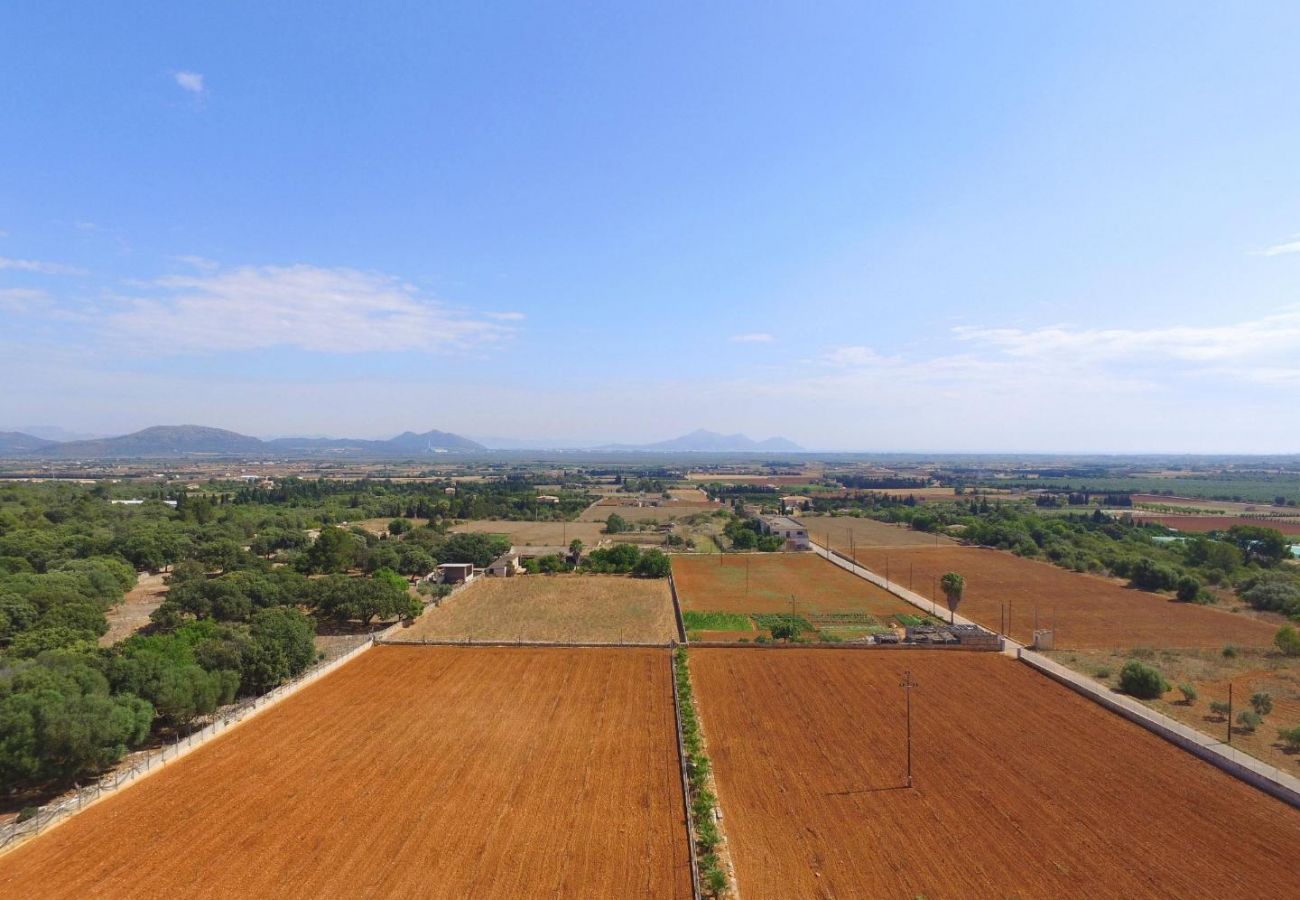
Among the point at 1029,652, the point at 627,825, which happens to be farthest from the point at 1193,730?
the point at 627,825

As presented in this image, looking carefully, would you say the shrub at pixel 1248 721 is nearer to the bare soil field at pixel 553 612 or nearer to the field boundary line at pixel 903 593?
the field boundary line at pixel 903 593

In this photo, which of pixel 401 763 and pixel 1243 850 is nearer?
pixel 1243 850

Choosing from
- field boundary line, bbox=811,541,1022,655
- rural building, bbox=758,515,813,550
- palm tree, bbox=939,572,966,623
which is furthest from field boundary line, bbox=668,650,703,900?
rural building, bbox=758,515,813,550

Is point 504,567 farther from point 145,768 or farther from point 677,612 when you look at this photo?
point 145,768

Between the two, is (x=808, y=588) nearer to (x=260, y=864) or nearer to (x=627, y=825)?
(x=627, y=825)

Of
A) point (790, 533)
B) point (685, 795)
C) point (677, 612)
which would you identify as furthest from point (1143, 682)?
point (790, 533)

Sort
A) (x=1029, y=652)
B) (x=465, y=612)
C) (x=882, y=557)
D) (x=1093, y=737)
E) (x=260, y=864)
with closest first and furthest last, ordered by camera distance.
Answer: (x=260, y=864) → (x=1093, y=737) → (x=1029, y=652) → (x=465, y=612) → (x=882, y=557)
